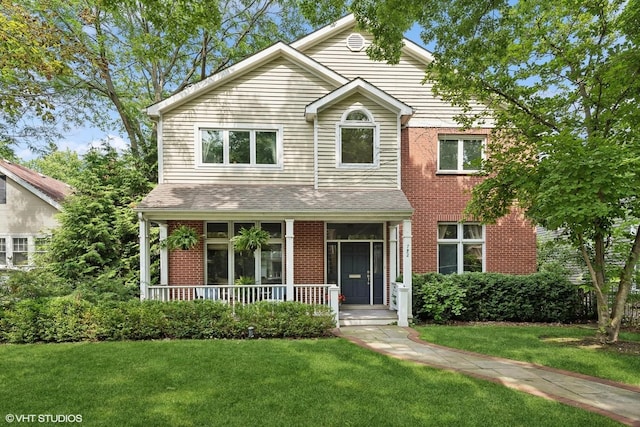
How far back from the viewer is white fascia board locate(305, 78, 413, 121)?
11062 mm

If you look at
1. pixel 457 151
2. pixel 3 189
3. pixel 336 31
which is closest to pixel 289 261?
pixel 457 151

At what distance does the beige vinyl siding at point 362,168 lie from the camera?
37.4ft

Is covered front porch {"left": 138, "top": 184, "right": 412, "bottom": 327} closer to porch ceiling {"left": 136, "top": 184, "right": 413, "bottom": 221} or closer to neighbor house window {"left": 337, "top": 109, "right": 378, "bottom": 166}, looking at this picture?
porch ceiling {"left": 136, "top": 184, "right": 413, "bottom": 221}

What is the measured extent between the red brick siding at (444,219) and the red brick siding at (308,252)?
327cm

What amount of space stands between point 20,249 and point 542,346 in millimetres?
20425

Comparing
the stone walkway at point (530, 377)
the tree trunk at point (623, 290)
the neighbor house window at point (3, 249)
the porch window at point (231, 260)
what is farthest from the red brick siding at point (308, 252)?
the neighbor house window at point (3, 249)

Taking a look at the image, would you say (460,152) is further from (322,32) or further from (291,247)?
(291,247)

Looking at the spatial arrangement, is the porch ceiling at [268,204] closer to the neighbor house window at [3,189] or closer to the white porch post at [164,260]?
the white porch post at [164,260]

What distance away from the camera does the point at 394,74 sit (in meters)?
13.0

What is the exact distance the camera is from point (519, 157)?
9898 mm

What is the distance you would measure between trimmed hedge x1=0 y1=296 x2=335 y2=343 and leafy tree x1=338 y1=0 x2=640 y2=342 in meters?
5.76

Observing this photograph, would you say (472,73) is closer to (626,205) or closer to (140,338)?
(626,205)

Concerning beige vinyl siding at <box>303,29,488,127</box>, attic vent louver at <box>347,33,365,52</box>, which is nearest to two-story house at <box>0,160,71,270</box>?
beige vinyl siding at <box>303,29,488,127</box>

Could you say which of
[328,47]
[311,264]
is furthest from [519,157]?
[328,47]
